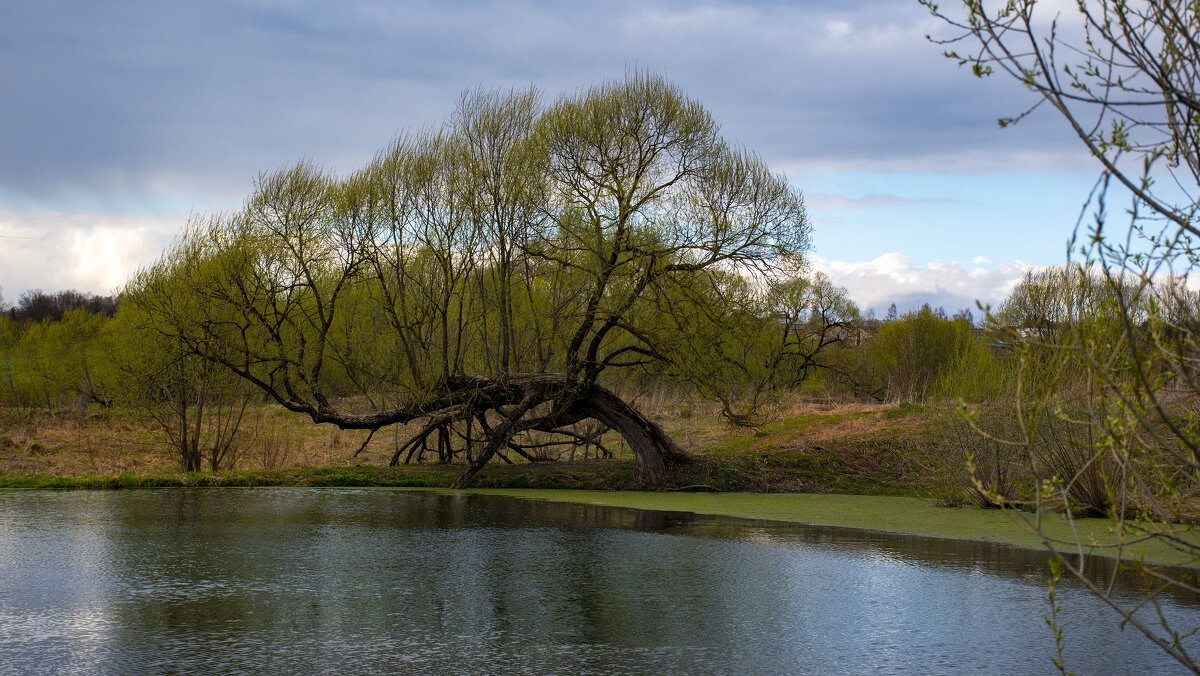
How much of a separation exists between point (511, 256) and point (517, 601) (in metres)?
10.6

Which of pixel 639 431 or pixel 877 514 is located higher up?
pixel 639 431

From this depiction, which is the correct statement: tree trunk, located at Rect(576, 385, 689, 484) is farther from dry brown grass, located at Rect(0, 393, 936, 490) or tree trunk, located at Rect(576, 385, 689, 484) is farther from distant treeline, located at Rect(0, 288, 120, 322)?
distant treeline, located at Rect(0, 288, 120, 322)

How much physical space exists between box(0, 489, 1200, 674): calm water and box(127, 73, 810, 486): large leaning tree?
4986 millimetres

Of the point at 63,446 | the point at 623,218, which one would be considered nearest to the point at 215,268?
the point at 623,218

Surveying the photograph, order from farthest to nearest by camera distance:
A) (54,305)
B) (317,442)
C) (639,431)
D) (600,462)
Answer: (54,305) → (317,442) → (600,462) → (639,431)

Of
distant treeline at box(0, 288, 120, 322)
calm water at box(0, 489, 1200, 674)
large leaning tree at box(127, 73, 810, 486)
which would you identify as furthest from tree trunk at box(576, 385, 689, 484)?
distant treeline at box(0, 288, 120, 322)

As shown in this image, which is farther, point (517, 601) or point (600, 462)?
point (600, 462)

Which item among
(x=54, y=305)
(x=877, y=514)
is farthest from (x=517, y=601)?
(x=54, y=305)

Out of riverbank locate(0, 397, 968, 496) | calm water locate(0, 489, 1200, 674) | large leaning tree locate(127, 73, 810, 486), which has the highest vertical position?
large leaning tree locate(127, 73, 810, 486)

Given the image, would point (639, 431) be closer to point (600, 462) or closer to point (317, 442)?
point (600, 462)

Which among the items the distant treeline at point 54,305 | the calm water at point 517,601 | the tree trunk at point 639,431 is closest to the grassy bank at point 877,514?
the tree trunk at point 639,431

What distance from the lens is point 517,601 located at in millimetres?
7715

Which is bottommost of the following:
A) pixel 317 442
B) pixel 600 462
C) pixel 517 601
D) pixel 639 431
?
pixel 517 601

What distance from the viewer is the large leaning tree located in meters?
16.7
